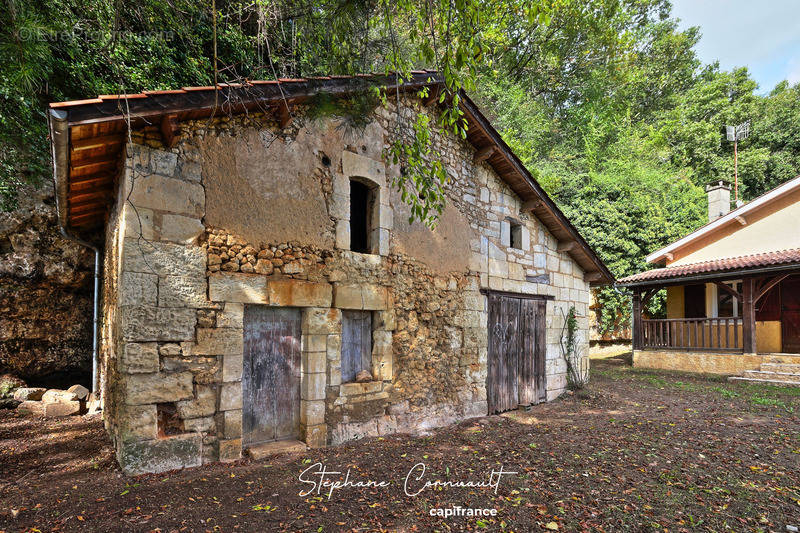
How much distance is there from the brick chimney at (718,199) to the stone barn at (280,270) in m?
11.4

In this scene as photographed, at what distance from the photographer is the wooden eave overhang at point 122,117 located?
3.56 meters

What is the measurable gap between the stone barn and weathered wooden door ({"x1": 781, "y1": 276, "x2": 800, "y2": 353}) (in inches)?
373

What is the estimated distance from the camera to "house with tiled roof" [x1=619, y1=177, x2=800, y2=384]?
416 inches

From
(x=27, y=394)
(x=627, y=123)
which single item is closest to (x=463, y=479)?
(x=27, y=394)

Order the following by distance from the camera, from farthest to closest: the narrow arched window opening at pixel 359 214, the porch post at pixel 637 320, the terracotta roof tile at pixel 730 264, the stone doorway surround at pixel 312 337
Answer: the porch post at pixel 637 320, the terracotta roof tile at pixel 730 264, the narrow arched window opening at pixel 359 214, the stone doorway surround at pixel 312 337

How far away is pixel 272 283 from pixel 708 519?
186 inches

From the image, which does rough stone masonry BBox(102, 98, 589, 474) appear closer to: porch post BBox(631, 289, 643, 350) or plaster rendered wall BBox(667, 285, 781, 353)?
porch post BBox(631, 289, 643, 350)

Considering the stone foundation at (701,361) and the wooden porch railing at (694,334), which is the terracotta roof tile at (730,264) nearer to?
the wooden porch railing at (694,334)

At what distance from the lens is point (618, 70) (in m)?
20.1

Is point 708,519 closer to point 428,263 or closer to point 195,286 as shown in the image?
point 428,263

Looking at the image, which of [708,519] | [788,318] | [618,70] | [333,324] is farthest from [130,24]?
[618,70]

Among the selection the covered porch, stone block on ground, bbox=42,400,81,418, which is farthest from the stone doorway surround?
the covered porch

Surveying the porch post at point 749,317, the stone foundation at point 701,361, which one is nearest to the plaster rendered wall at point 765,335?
the stone foundation at point 701,361

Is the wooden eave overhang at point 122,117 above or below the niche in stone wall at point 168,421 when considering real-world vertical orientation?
above
